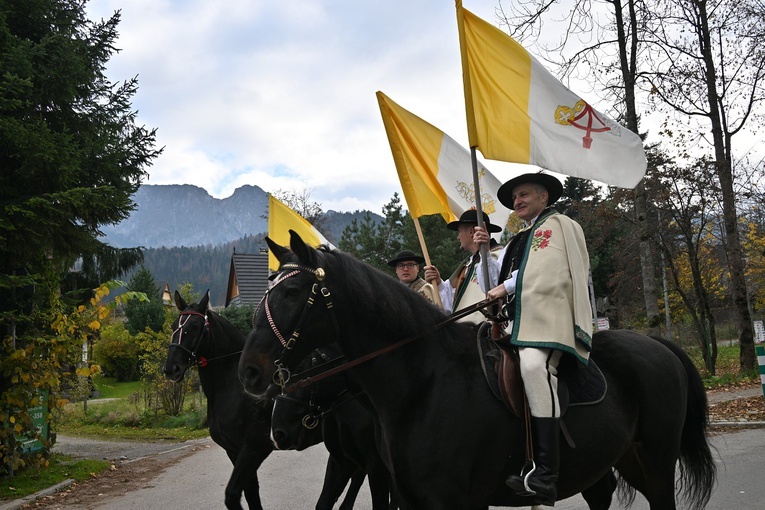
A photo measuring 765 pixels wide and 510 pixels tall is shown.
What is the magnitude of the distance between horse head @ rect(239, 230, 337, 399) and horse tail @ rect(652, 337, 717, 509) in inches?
115

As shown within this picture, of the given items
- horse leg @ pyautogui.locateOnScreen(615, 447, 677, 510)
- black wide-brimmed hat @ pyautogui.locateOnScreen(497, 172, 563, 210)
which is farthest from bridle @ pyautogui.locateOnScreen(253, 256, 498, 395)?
horse leg @ pyautogui.locateOnScreen(615, 447, 677, 510)

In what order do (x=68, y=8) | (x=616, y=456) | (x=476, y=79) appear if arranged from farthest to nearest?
(x=68, y=8)
(x=476, y=79)
(x=616, y=456)

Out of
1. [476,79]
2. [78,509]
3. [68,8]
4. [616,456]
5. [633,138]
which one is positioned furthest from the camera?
[68,8]

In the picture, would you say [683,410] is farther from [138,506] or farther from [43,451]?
[43,451]

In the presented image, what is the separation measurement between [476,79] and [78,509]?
25.1 feet

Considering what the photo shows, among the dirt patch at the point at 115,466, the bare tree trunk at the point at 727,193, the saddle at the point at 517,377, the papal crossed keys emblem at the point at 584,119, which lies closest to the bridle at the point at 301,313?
the saddle at the point at 517,377

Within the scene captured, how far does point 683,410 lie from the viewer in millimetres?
4535

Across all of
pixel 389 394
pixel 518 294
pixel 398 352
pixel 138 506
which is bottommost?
pixel 138 506

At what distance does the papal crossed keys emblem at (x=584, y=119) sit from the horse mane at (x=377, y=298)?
1818 millimetres

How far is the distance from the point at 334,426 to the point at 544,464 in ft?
9.14

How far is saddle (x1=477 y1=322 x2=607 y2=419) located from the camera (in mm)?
3523

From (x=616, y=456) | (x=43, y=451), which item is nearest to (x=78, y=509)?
(x=43, y=451)

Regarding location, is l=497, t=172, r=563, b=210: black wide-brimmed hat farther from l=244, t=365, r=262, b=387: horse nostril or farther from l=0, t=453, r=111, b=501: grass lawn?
l=0, t=453, r=111, b=501: grass lawn

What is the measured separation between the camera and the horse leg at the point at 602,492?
5.23 metres
